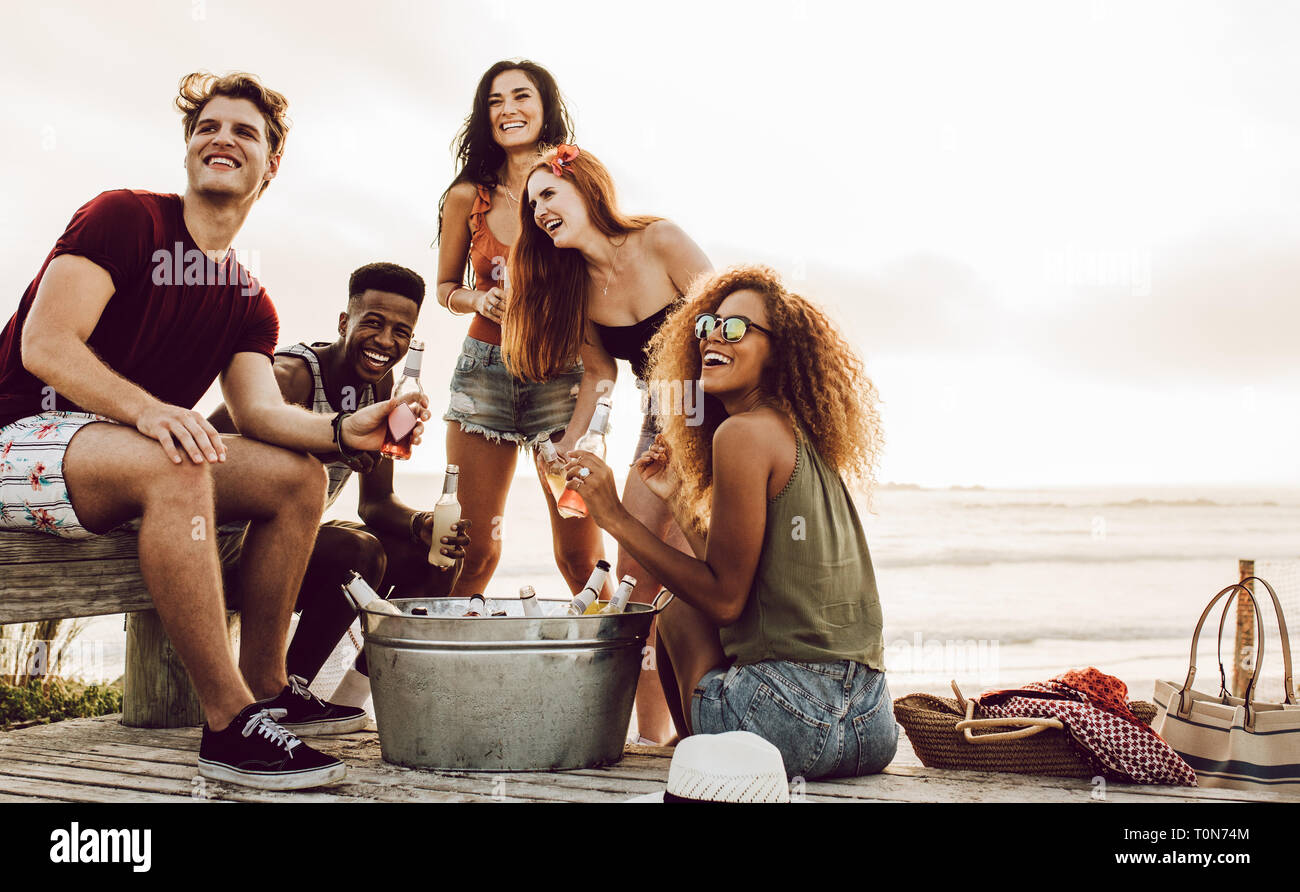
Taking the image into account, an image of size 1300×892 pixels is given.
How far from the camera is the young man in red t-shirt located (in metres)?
2.80

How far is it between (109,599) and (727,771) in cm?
227

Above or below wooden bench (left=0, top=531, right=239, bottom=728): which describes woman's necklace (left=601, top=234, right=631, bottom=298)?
above

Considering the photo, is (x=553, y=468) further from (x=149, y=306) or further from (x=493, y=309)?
(x=149, y=306)

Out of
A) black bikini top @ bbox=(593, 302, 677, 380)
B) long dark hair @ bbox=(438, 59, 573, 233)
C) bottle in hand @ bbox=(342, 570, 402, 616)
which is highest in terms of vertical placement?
long dark hair @ bbox=(438, 59, 573, 233)

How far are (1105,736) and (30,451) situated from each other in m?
3.19

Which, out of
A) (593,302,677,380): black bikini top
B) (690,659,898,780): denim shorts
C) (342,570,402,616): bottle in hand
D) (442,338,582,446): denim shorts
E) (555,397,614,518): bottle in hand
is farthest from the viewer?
(442,338,582,446): denim shorts

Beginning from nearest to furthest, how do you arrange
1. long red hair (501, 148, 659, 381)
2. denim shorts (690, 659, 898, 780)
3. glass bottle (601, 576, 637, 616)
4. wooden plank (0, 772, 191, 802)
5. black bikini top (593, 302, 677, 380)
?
wooden plank (0, 772, 191, 802) < denim shorts (690, 659, 898, 780) < glass bottle (601, 576, 637, 616) < black bikini top (593, 302, 677, 380) < long red hair (501, 148, 659, 381)

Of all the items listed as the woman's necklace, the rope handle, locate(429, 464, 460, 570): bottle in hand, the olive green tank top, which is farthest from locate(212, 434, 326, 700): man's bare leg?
the rope handle

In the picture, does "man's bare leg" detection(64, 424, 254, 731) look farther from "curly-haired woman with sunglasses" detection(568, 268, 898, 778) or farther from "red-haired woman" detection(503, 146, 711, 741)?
"red-haired woman" detection(503, 146, 711, 741)

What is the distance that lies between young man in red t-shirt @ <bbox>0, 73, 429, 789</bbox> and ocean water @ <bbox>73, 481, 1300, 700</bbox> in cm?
190

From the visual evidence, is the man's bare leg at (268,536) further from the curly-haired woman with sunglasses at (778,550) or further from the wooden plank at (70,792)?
the curly-haired woman with sunglasses at (778,550)

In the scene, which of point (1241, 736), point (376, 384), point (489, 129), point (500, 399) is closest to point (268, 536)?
point (376, 384)

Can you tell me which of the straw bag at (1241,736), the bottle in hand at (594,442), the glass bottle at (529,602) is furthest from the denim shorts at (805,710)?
the straw bag at (1241,736)
